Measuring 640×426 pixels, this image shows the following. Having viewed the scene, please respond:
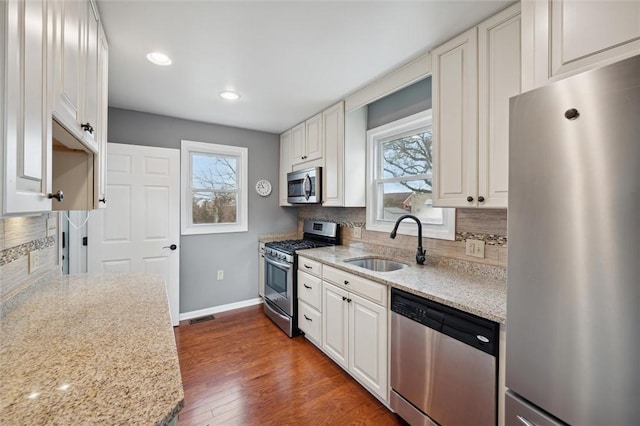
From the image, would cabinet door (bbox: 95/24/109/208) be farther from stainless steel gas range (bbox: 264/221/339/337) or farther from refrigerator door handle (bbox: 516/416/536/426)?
refrigerator door handle (bbox: 516/416/536/426)

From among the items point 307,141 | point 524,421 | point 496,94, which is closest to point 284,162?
point 307,141

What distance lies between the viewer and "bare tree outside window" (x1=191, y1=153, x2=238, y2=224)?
342 centimetres

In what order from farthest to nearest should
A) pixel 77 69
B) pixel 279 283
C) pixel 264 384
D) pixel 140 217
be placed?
pixel 279 283 → pixel 140 217 → pixel 264 384 → pixel 77 69

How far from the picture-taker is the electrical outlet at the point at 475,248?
1838mm

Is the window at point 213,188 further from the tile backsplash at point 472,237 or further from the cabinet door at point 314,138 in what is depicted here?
the tile backsplash at point 472,237

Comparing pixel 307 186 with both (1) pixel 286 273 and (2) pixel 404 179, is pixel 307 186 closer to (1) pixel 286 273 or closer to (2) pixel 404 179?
(1) pixel 286 273

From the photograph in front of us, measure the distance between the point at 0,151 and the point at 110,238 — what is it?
2.64 metres

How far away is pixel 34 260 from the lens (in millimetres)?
1471

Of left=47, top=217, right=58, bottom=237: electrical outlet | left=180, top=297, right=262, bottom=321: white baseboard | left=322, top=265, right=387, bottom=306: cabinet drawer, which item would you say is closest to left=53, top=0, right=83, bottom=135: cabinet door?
left=47, top=217, right=58, bottom=237: electrical outlet

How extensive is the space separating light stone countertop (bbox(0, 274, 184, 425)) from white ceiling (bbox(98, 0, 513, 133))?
152 cm

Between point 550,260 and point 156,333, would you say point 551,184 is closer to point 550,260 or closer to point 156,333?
point 550,260

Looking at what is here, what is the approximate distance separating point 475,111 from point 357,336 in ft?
5.37

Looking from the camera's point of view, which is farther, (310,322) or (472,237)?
(310,322)

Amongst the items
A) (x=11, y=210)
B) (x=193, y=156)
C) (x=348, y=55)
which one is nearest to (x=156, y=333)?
(x=11, y=210)
